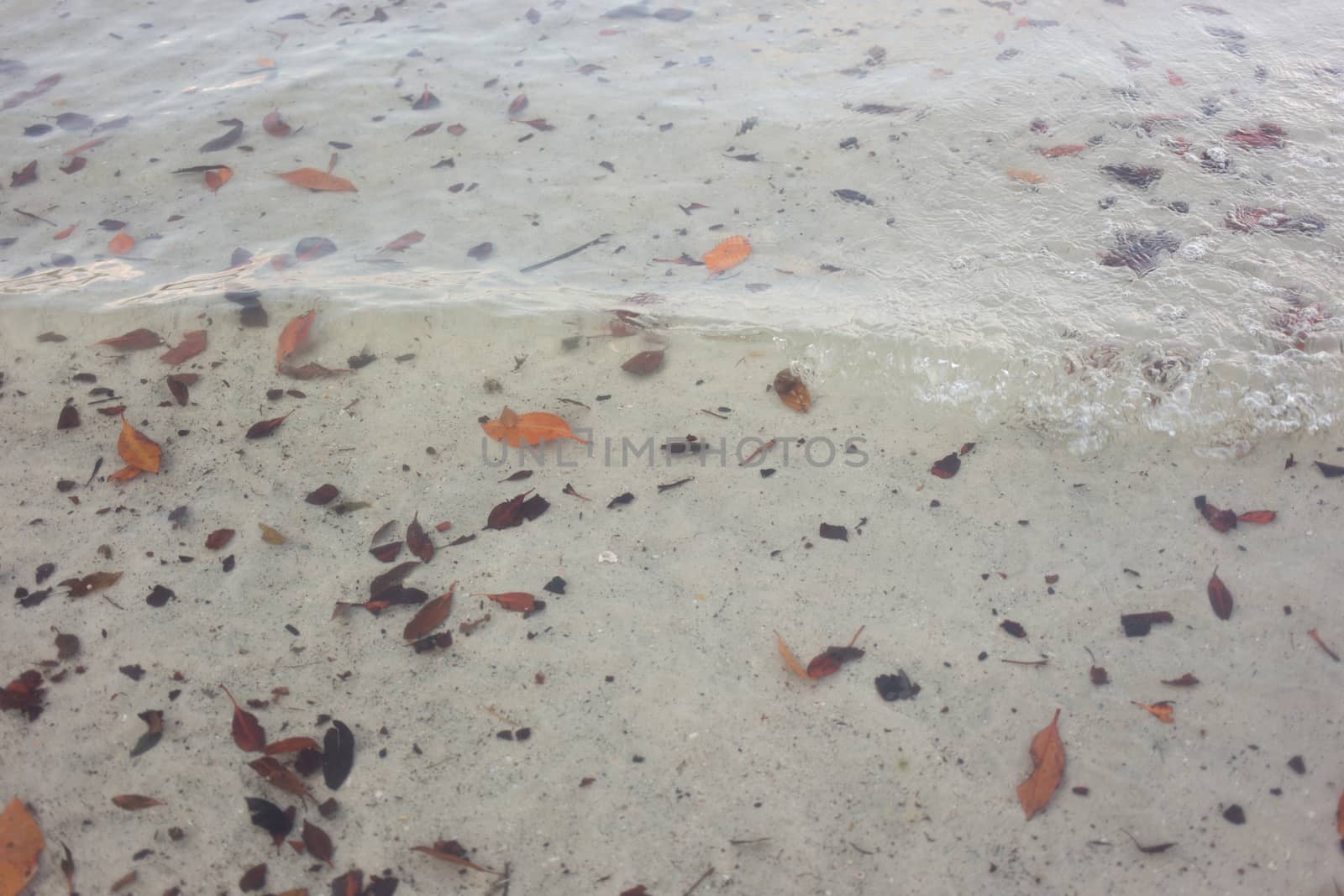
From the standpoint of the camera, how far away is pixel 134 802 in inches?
68.9

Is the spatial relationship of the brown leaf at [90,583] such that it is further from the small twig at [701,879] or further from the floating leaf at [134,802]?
the small twig at [701,879]

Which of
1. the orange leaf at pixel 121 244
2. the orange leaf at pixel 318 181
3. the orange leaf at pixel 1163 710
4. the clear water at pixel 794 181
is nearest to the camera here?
the orange leaf at pixel 1163 710

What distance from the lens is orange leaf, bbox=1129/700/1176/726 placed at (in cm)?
187

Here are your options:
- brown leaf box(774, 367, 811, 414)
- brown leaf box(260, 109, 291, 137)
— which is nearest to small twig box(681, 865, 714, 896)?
brown leaf box(774, 367, 811, 414)

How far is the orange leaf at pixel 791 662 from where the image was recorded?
197cm

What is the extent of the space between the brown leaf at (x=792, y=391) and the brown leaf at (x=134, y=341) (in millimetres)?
2344

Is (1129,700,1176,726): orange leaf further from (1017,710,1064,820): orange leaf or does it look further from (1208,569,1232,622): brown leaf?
(1208,569,1232,622): brown leaf

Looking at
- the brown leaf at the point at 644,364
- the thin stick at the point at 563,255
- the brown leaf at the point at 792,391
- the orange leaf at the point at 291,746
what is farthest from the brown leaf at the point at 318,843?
the thin stick at the point at 563,255

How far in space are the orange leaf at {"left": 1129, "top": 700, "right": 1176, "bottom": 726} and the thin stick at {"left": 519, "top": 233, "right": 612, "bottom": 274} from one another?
8.47ft

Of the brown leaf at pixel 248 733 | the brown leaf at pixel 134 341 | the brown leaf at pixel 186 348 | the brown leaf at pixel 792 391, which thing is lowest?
the brown leaf at pixel 248 733

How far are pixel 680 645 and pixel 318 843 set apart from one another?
3.07 ft

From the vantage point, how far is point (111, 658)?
6.54ft

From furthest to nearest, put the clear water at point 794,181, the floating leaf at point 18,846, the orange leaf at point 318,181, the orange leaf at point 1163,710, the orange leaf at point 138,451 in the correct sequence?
the orange leaf at point 318,181, the clear water at point 794,181, the orange leaf at point 138,451, the orange leaf at point 1163,710, the floating leaf at point 18,846

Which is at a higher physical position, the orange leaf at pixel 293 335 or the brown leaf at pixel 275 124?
the brown leaf at pixel 275 124
